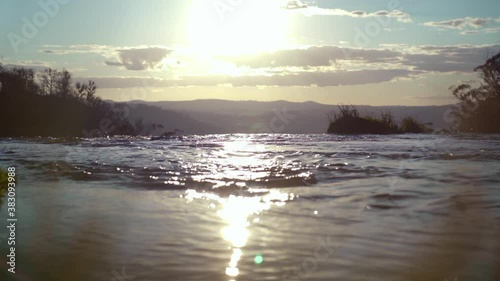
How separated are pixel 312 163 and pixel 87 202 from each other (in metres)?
5.00

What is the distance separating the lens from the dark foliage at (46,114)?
3212 cm

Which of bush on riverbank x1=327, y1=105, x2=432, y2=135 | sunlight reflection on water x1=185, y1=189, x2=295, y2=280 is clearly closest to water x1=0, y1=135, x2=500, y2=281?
sunlight reflection on water x1=185, y1=189, x2=295, y2=280

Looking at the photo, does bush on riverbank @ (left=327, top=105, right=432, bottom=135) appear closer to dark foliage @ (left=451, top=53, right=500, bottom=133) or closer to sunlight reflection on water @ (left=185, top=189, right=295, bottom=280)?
dark foliage @ (left=451, top=53, right=500, bottom=133)

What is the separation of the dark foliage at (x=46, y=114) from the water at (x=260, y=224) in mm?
21570

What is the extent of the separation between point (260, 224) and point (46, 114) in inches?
1327

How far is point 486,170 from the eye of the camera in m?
8.20

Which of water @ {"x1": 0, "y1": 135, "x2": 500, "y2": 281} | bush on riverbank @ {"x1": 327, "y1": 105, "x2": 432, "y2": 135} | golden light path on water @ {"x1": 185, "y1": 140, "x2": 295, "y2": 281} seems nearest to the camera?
water @ {"x1": 0, "y1": 135, "x2": 500, "y2": 281}

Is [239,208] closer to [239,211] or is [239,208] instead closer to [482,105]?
[239,211]

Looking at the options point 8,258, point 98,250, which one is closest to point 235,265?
point 98,250

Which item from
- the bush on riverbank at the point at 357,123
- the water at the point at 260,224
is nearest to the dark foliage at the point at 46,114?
the bush on riverbank at the point at 357,123

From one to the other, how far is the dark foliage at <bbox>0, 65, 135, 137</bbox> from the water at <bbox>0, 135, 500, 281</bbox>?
21570mm

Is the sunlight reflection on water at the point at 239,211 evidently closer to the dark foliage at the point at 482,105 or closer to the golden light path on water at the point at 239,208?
the golden light path on water at the point at 239,208

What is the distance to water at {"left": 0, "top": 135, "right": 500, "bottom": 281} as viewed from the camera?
3.28m

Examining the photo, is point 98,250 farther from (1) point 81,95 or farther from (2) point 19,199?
(1) point 81,95
